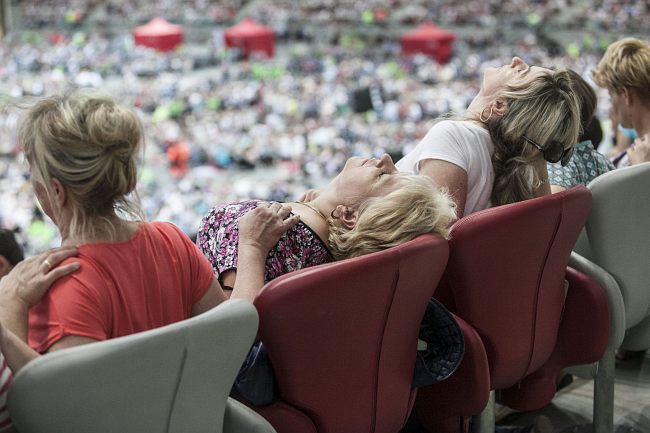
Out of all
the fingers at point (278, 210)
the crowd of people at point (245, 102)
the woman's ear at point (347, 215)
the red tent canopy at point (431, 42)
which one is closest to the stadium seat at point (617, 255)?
the woman's ear at point (347, 215)

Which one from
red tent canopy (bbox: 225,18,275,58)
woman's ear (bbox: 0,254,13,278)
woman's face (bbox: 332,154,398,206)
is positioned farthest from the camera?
red tent canopy (bbox: 225,18,275,58)

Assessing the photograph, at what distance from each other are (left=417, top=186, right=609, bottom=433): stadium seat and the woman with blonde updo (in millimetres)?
504

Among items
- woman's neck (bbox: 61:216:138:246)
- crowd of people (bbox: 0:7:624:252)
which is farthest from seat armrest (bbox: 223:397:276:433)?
crowd of people (bbox: 0:7:624:252)

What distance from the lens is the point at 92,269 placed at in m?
1.05

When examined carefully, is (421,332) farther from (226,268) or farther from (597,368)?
(597,368)

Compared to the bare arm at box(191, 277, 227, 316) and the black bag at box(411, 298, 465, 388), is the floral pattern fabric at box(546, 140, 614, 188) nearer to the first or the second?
the black bag at box(411, 298, 465, 388)

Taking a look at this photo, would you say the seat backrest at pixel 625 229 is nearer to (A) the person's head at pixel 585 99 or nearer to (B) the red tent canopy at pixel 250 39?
(A) the person's head at pixel 585 99

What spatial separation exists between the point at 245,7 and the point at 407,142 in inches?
431

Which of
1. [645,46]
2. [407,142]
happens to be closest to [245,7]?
[407,142]

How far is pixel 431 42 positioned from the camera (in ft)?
59.6

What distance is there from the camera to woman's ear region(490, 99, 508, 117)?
1639 millimetres

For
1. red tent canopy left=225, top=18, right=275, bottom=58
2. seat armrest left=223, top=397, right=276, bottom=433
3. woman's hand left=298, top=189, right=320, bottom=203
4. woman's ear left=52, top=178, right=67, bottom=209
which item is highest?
woman's ear left=52, top=178, right=67, bottom=209

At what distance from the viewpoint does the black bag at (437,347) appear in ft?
4.43

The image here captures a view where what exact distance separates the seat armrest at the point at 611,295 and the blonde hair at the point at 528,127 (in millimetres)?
180
